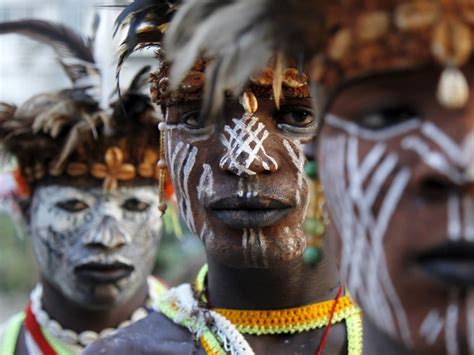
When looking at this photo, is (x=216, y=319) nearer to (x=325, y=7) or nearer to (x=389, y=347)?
(x=389, y=347)

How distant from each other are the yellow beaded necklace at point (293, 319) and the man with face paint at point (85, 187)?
1733 millimetres

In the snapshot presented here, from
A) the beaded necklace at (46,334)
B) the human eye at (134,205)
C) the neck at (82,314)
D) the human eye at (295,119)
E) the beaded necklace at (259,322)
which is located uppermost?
the human eye at (295,119)

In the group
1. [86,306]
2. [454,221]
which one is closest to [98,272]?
[86,306]

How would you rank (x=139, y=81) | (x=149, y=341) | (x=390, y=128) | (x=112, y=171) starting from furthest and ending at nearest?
1. (x=112, y=171)
2. (x=139, y=81)
3. (x=149, y=341)
4. (x=390, y=128)

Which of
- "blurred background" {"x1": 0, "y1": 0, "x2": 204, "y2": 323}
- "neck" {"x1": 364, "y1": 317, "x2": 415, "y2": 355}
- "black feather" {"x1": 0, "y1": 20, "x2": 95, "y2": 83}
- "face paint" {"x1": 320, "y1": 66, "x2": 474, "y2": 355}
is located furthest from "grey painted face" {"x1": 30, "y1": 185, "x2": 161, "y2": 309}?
"blurred background" {"x1": 0, "y1": 0, "x2": 204, "y2": 323}

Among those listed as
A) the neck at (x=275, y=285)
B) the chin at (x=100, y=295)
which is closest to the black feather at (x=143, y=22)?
the neck at (x=275, y=285)

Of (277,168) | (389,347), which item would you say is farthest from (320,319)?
(389,347)

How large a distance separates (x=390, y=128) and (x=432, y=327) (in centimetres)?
41

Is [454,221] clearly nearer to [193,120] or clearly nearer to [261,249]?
[261,249]

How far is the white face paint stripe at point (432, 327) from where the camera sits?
72.1 inches

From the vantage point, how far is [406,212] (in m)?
1.85

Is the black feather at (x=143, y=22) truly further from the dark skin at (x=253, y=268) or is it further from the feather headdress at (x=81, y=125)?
the feather headdress at (x=81, y=125)

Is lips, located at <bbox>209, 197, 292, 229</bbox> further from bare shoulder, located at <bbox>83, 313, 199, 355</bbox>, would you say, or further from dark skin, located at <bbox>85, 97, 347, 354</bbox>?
bare shoulder, located at <bbox>83, 313, 199, 355</bbox>

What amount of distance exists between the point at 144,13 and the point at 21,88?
1597 cm
